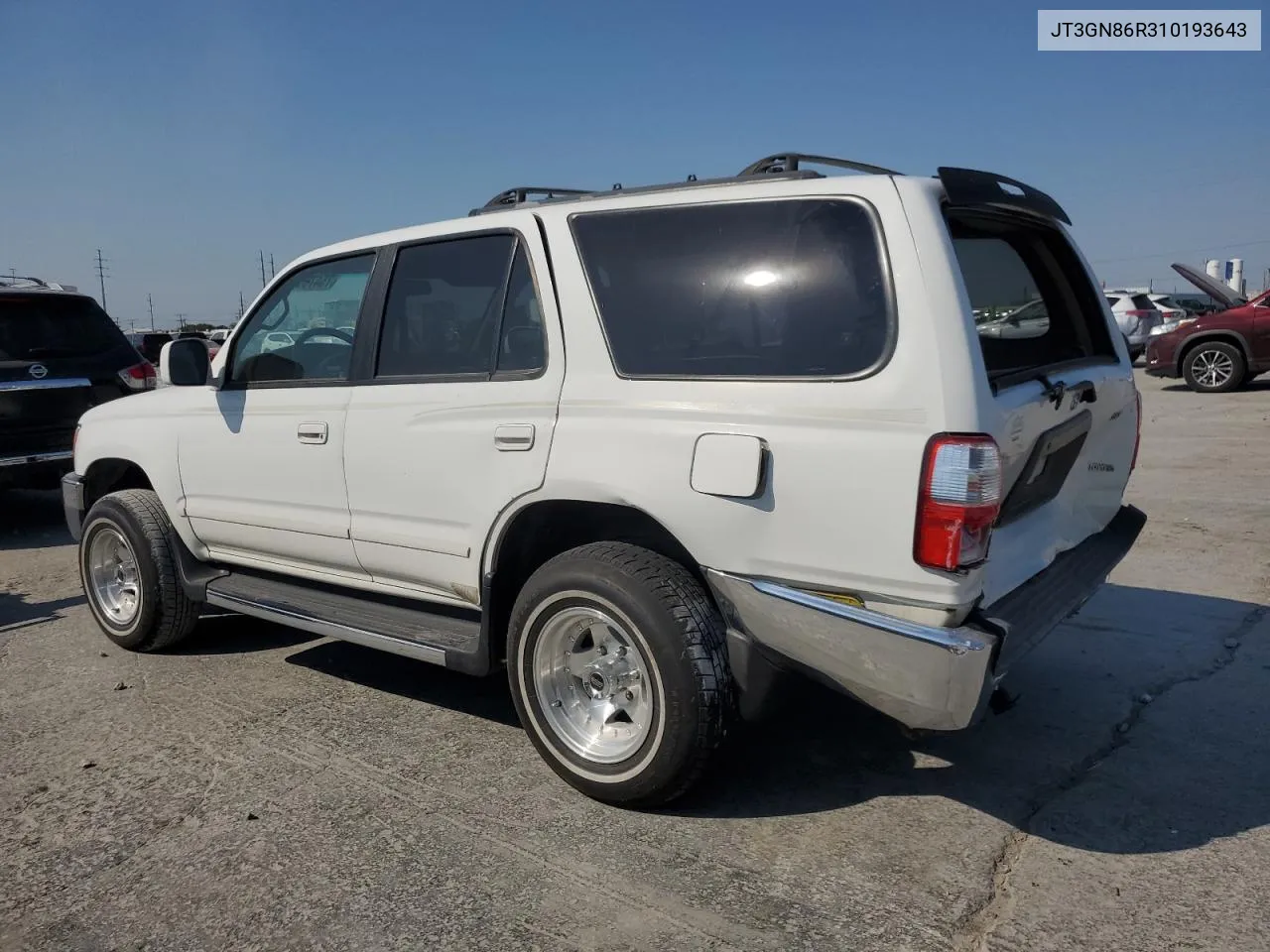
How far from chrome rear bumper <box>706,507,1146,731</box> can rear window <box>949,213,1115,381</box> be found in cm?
76

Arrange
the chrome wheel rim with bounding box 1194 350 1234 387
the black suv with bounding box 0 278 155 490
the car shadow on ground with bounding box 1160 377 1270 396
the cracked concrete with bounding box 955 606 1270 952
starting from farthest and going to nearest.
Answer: the car shadow on ground with bounding box 1160 377 1270 396 → the chrome wheel rim with bounding box 1194 350 1234 387 → the black suv with bounding box 0 278 155 490 → the cracked concrete with bounding box 955 606 1270 952

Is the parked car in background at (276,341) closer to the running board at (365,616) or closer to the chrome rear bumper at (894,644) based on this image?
the running board at (365,616)

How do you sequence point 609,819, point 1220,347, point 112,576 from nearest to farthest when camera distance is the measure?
point 609,819 → point 112,576 → point 1220,347

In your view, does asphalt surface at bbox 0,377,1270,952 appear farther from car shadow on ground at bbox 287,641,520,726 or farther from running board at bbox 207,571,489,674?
running board at bbox 207,571,489,674

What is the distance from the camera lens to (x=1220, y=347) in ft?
52.4

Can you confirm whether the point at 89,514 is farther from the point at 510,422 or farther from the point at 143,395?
the point at 510,422

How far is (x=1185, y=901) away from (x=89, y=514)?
4.89m

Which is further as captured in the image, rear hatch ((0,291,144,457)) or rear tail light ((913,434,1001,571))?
rear hatch ((0,291,144,457))

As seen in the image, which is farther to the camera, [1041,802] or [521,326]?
[521,326]

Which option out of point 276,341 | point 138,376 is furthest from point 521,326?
point 138,376

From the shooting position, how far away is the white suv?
9.18 feet

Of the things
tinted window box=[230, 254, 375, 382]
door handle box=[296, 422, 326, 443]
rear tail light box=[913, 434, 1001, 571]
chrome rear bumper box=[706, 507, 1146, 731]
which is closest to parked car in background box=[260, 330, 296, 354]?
tinted window box=[230, 254, 375, 382]

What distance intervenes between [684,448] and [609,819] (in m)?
1.21

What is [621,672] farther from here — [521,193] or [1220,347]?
[1220,347]
